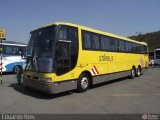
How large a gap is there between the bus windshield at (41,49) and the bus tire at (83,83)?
2.13 meters

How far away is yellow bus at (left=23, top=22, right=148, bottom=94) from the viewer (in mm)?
9030

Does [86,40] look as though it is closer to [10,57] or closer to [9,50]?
[10,57]

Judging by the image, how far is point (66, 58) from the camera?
31.3 ft

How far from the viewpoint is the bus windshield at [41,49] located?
9070 millimetres

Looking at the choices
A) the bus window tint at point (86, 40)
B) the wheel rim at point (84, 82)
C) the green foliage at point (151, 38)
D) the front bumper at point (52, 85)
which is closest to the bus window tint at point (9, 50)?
the front bumper at point (52, 85)

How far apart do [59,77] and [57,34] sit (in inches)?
72.0

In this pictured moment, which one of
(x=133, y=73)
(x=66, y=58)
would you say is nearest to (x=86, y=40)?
(x=66, y=58)

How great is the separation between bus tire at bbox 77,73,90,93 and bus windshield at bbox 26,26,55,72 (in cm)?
213

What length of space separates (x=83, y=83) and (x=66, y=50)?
209 cm

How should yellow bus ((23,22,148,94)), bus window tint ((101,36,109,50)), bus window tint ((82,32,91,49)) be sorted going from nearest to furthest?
yellow bus ((23,22,148,94))
bus window tint ((82,32,91,49))
bus window tint ((101,36,109,50))

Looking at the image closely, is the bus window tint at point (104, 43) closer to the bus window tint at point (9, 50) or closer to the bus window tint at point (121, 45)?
the bus window tint at point (121, 45)

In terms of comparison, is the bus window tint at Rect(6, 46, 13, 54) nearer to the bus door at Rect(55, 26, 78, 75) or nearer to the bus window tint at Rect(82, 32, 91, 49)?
Result: the bus window tint at Rect(82, 32, 91, 49)

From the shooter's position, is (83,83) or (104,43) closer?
(83,83)

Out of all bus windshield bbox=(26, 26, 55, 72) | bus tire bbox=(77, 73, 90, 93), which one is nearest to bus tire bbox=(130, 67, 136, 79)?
bus tire bbox=(77, 73, 90, 93)
